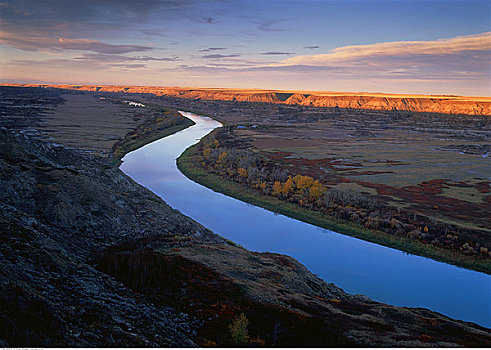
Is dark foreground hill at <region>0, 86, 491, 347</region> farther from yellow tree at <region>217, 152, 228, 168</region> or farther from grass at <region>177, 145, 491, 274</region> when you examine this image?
yellow tree at <region>217, 152, 228, 168</region>

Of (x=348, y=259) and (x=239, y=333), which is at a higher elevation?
(x=239, y=333)

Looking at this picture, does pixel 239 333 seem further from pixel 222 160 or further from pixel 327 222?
pixel 222 160

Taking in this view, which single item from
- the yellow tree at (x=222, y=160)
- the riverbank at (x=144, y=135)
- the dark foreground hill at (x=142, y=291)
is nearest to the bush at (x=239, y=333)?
the dark foreground hill at (x=142, y=291)

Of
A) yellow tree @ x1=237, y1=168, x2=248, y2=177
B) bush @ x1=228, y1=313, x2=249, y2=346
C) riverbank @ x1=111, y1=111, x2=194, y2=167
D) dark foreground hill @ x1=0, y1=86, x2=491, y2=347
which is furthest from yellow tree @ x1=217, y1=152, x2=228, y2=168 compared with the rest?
bush @ x1=228, y1=313, x2=249, y2=346

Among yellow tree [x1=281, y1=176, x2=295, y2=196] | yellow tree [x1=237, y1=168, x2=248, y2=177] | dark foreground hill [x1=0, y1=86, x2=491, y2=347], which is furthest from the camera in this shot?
yellow tree [x1=237, y1=168, x2=248, y2=177]

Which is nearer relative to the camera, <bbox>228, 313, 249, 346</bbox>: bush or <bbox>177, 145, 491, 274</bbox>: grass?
<bbox>228, 313, 249, 346</bbox>: bush

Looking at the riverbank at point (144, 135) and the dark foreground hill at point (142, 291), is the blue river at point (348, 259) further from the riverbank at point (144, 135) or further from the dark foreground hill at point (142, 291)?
the riverbank at point (144, 135)

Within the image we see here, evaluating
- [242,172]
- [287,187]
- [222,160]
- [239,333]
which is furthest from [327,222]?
[222,160]

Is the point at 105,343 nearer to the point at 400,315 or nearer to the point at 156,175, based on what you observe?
the point at 400,315
